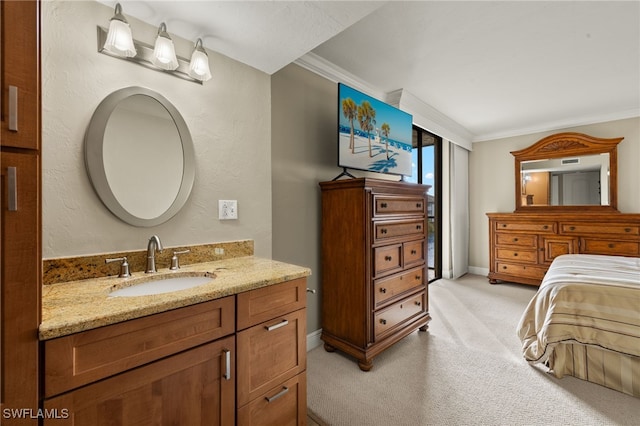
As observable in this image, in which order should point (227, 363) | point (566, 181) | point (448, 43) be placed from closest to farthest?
point (227, 363), point (448, 43), point (566, 181)

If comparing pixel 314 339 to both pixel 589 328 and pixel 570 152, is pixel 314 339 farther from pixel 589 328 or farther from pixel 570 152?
pixel 570 152

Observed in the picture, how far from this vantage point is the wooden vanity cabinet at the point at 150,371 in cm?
78

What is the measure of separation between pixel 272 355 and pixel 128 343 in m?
0.60

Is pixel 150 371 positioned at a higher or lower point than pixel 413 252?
lower

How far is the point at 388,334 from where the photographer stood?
2.23 metres

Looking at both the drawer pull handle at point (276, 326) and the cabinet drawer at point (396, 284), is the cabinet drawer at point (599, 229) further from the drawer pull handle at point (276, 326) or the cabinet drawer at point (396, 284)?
the drawer pull handle at point (276, 326)

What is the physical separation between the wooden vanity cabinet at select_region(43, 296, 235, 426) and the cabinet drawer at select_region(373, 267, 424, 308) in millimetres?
1299

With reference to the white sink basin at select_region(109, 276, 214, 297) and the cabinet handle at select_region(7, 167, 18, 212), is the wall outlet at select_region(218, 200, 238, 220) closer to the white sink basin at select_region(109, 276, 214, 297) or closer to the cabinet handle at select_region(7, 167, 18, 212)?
the white sink basin at select_region(109, 276, 214, 297)

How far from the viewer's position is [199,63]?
4.98 ft

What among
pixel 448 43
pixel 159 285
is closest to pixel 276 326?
pixel 159 285

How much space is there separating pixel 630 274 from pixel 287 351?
2709mm

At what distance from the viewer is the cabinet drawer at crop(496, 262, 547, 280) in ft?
13.0

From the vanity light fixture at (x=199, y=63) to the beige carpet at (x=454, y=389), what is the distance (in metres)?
2.06

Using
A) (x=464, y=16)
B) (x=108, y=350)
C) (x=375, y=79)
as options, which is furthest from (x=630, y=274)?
(x=108, y=350)
